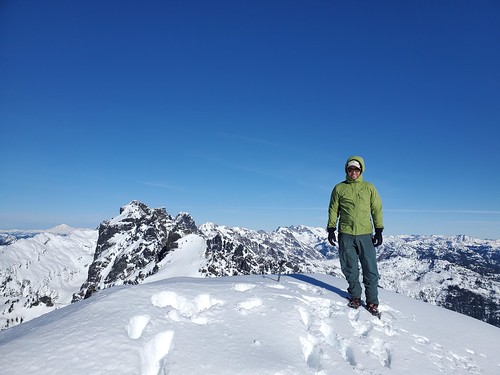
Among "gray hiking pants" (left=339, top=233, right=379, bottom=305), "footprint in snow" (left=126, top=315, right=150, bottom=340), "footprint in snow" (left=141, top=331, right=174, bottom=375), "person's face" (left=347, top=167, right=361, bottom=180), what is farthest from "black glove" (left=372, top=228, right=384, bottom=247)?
"footprint in snow" (left=126, top=315, right=150, bottom=340)

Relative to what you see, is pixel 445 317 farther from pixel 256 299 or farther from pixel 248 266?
pixel 248 266

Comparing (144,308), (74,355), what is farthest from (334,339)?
(74,355)

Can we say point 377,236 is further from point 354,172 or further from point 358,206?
point 354,172

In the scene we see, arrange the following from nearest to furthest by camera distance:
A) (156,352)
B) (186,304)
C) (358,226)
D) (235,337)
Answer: (156,352)
(235,337)
(186,304)
(358,226)

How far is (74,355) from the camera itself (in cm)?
416

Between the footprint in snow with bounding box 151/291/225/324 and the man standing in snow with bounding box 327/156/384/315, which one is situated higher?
the man standing in snow with bounding box 327/156/384/315

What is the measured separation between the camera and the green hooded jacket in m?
8.87

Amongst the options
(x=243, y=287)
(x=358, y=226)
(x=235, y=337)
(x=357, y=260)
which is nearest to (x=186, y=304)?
(x=235, y=337)

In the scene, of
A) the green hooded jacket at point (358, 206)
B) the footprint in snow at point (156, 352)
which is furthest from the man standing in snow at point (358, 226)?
the footprint in snow at point (156, 352)

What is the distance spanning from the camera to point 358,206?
8.87 meters

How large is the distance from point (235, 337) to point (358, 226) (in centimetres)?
510

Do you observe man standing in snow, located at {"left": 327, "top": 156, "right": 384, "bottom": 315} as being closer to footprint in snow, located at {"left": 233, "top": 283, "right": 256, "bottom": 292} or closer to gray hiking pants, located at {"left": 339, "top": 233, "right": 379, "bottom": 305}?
gray hiking pants, located at {"left": 339, "top": 233, "right": 379, "bottom": 305}

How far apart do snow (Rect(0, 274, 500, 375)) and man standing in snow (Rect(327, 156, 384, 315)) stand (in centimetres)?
96

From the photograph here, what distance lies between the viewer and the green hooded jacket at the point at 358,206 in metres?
8.87
